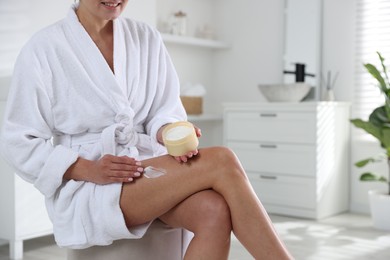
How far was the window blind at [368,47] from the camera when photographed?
411 cm

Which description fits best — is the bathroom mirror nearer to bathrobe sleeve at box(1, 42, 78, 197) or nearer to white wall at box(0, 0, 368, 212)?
white wall at box(0, 0, 368, 212)

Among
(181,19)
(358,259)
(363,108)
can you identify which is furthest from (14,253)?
(363,108)

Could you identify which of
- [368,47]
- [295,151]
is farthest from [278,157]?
[368,47]

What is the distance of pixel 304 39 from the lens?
4.40 m

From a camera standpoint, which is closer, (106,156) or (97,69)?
(106,156)

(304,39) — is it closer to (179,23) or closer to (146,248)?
(179,23)

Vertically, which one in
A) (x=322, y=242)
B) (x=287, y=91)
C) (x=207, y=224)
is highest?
(x=287, y=91)

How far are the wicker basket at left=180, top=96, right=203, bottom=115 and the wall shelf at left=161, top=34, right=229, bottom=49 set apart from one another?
1.42ft

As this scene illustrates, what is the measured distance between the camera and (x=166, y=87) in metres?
1.93

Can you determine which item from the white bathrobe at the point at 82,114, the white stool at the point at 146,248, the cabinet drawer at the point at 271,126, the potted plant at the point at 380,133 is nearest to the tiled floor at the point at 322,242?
the potted plant at the point at 380,133

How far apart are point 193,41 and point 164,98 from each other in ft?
8.70

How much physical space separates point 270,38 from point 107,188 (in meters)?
3.35

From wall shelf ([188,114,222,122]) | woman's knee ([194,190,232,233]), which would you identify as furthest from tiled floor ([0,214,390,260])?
woman's knee ([194,190,232,233])

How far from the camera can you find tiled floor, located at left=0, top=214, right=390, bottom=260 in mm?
2932
